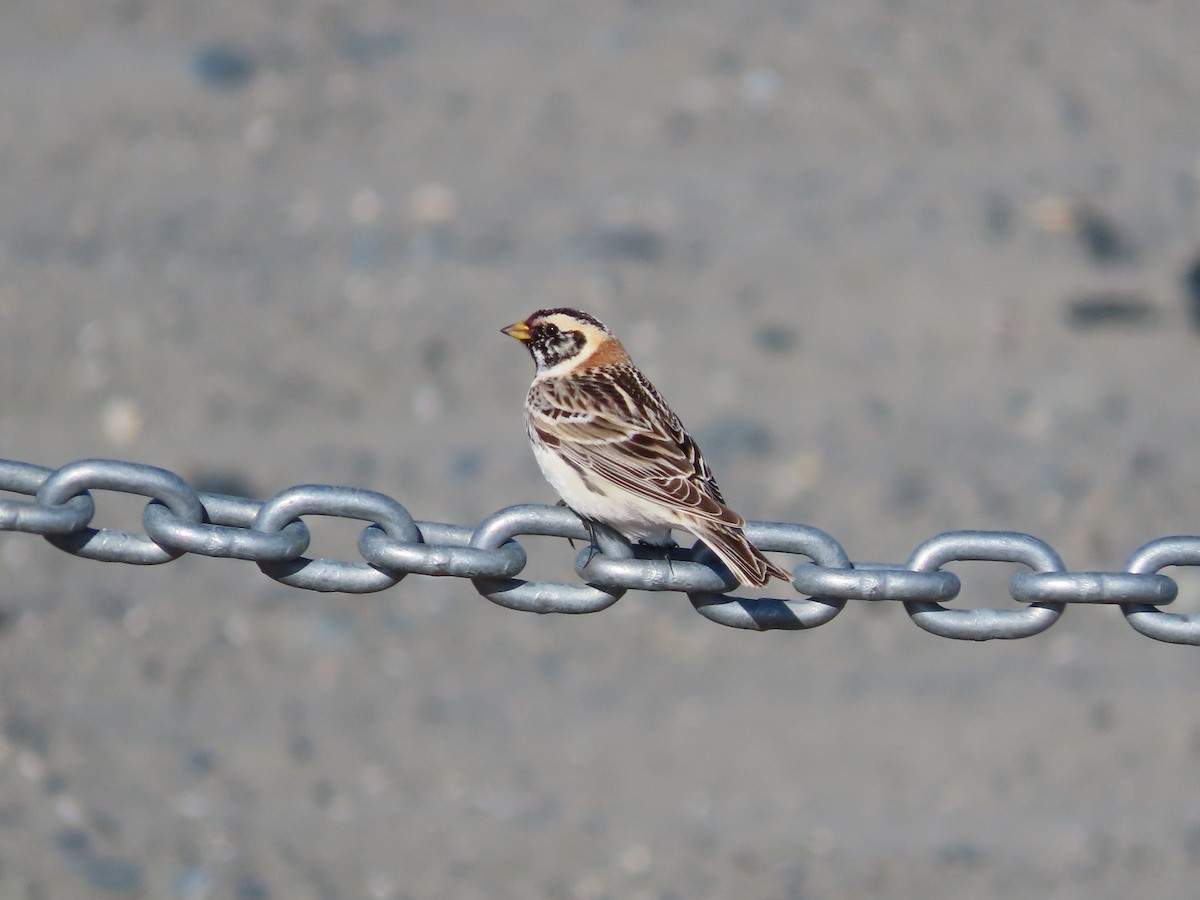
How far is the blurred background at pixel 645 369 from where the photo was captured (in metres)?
6.05

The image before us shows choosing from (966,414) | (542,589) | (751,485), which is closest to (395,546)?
(542,589)

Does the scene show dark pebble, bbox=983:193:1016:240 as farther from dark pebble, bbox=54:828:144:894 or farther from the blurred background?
dark pebble, bbox=54:828:144:894

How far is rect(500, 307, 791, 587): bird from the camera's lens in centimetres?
352

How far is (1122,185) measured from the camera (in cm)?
831

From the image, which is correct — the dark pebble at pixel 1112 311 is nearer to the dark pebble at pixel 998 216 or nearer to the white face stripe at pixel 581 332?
the dark pebble at pixel 998 216

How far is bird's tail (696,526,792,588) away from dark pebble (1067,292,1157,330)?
520cm

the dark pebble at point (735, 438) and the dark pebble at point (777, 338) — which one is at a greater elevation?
the dark pebble at point (777, 338)

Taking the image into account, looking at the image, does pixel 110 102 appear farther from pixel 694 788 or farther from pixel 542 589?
pixel 542 589

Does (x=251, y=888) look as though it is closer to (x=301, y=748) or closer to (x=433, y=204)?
(x=301, y=748)

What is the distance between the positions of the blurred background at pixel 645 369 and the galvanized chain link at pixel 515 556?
9.59 feet

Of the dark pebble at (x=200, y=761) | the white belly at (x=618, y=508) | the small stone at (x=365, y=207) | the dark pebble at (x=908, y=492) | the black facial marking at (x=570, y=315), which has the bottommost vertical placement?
the dark pebble at (x=200, y=761)

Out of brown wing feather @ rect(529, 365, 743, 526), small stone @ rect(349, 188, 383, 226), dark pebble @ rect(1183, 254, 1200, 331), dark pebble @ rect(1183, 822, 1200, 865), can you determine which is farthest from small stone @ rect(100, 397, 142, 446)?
A: dark pebble @ rect(1183, 254, 1200, 331)

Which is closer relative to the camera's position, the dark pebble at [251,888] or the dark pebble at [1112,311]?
the dark pebble at [251,888]

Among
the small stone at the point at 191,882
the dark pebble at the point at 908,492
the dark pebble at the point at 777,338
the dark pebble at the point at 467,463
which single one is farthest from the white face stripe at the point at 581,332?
the dark pebble at the point at 777,338
